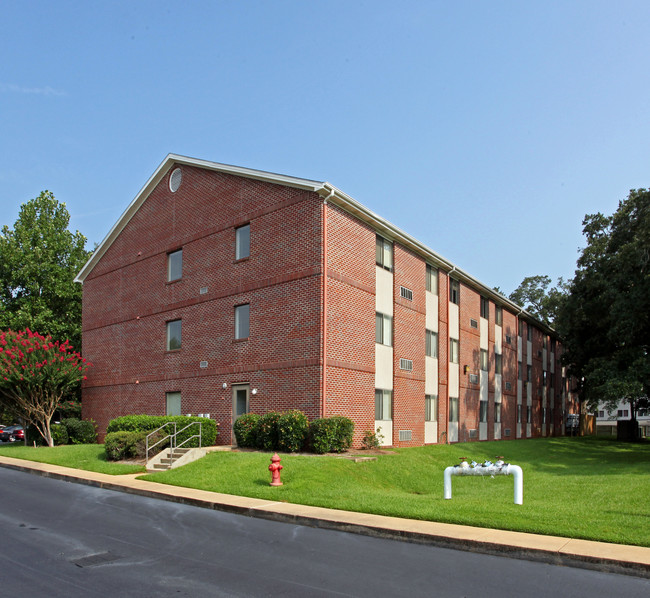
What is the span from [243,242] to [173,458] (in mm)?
8449

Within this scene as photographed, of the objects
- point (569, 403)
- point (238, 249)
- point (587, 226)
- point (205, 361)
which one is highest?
point (587, 226)

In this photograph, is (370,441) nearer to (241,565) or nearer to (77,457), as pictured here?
(77,457)

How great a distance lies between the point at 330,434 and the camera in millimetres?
19406

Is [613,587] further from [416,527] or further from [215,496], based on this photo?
[215,496]

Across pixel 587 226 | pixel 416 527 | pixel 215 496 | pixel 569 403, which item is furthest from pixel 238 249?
pixel 569 403

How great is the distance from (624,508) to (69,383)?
77.2 ft

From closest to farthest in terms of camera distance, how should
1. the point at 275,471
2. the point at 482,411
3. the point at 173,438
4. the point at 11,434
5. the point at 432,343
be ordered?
the point at 275,471 < the point at 173,438 < the point at 432,343 < the point at 482,411 < the point at 11,434

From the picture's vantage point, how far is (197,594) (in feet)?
22.4

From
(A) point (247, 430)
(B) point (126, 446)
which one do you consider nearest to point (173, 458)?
(B) point (126, 446)

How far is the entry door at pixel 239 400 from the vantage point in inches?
904

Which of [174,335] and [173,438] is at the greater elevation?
[174,335]

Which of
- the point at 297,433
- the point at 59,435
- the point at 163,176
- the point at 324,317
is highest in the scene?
the point at 163,176

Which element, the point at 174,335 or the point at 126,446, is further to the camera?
the point at 174,335

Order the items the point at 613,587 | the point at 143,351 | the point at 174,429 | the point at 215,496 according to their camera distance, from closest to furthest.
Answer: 1. the point at 613,587
2. the point at 215,496
3. the point at 174,429
4. the point at 143,351
